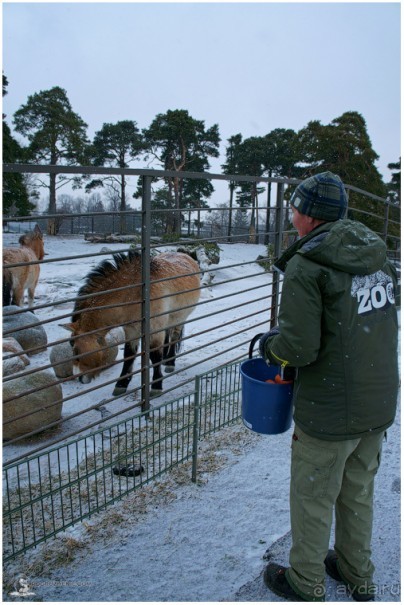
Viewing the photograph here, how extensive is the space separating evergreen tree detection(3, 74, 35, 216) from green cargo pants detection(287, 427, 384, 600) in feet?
50.7

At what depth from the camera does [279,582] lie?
2461 millimetres

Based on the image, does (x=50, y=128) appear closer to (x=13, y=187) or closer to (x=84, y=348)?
(x=13, y=187)

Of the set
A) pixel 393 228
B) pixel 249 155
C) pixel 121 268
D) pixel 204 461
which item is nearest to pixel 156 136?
pixel 249 155

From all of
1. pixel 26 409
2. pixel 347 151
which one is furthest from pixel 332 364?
pixel 347 151

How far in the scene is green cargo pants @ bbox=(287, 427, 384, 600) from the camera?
7.19 ft


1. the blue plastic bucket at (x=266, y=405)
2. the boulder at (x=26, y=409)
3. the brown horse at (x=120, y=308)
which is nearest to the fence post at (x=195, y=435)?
the blue plastic bucket at (x=266, y=405)

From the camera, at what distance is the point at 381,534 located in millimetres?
2965

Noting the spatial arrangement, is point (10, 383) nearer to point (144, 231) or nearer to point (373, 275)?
point (144, 231)

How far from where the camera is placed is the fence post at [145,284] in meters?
3.99

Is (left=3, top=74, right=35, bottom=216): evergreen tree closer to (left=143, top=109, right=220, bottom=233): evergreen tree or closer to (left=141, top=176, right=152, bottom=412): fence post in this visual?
(left=143, top=109, right=220, bottom=233): evergreen tree

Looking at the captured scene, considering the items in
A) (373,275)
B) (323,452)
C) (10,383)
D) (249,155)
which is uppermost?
(249,155)

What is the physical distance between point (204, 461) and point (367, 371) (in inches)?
78.9

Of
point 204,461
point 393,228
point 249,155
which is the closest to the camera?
point 204,461

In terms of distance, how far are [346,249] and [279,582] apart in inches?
65.2
